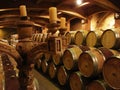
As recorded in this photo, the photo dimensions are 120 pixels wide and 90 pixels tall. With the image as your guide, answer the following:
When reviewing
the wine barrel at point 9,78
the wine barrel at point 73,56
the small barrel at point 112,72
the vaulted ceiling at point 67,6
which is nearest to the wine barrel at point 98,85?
the small barrel at point 112,72

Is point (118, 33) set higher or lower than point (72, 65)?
higher

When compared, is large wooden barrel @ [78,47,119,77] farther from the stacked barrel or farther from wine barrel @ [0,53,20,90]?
wine barrel @ [0,53,20,90]

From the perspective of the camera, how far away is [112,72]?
2.86 m

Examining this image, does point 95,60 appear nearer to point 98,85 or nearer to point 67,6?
point 98,85

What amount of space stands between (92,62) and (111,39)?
0.84 metres

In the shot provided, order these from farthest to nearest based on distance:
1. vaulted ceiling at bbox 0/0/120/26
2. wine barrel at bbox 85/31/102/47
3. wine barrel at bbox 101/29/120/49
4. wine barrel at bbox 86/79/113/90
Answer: vaulted ceiling at bbox 0/0/120/26, wine barrel at bbox 85/31/102/47, wine barrel at bbox 101/29/120/49, wine barrel at bbox 86/79/113/90

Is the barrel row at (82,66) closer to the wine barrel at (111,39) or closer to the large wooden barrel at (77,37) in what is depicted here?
the wine barrel at (111,39)

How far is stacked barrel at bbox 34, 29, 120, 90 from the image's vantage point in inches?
113

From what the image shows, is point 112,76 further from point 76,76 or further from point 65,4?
point 65,4

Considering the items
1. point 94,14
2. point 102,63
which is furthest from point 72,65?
point 94,14

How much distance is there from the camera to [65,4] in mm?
9461

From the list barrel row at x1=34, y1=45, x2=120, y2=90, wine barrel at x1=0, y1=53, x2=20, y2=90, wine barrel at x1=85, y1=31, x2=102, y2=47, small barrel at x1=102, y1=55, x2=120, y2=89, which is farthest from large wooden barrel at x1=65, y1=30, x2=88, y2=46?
wine barrel at x1=0, y1=53, x2=20, y2=90

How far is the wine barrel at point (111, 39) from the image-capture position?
11.7 feet

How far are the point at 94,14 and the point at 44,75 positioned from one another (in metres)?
4.97
